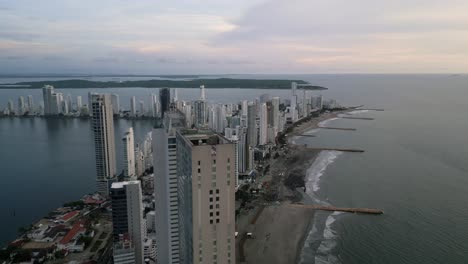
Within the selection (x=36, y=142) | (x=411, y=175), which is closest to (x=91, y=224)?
(x=411, y=175)

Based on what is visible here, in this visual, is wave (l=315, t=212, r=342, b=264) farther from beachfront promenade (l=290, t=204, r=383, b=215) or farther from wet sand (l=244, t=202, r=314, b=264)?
beachfront promenade (l=290, t=204, r=383, b=215)

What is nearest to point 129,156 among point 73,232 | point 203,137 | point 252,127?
point 73,232

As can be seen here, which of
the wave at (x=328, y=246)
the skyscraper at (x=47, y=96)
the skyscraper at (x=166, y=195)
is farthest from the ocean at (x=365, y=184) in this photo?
the skyscraper at (x=47, y=96)

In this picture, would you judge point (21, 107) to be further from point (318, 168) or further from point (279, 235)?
point (279, 235)

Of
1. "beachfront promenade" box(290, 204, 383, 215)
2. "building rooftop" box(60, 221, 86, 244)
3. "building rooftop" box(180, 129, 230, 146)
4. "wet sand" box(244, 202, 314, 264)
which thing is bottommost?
"building rooftop" box(60, 221, 86, 244)

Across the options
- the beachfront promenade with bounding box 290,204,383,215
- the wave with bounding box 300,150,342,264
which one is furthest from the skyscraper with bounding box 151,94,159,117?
the beachfront promenade with bounding box 290,204,383,215

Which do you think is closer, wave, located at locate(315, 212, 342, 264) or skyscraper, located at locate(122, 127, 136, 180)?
wave, located at locate(315, 212, 342, 264)
